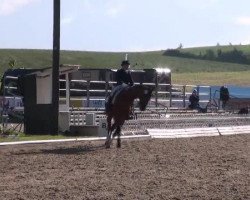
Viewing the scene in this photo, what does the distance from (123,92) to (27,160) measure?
4.28 metres

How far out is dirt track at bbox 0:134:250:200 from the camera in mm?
12016

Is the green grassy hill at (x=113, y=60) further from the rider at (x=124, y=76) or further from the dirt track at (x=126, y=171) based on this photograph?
the dirt track at (x=126, y=171)

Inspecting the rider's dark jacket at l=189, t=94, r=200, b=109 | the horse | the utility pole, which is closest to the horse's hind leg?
the horse

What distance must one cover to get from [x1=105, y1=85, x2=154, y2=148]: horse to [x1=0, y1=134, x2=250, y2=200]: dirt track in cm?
44

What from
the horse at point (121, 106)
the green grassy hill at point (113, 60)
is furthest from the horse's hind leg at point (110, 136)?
the green grassy hill at point (113, 60)

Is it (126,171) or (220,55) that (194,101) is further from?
(220,55)

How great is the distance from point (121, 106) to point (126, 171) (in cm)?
560

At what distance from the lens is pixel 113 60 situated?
103938 millimetres

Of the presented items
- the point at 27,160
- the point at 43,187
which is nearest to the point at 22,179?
the point at 43,187

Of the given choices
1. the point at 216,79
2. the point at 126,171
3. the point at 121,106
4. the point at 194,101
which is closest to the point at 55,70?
the point at 121,106

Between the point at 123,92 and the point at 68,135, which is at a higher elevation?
the point at 123,92

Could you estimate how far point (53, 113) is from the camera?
25.0 m

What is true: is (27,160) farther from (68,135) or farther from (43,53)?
(43,53)

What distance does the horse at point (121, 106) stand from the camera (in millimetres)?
20016
